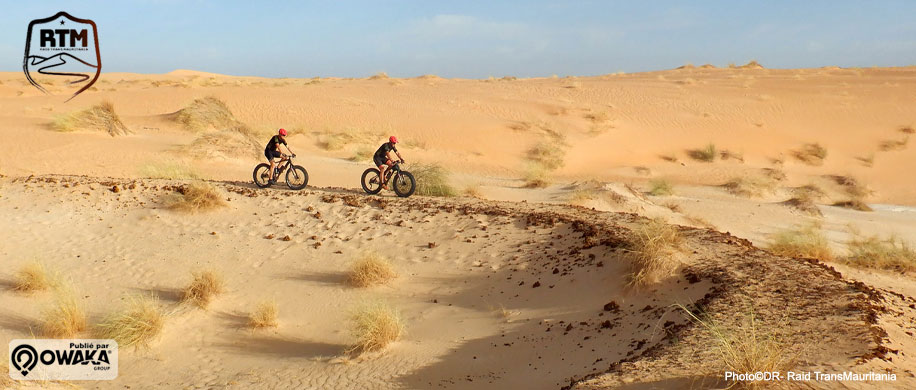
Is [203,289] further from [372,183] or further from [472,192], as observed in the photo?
[472,192]

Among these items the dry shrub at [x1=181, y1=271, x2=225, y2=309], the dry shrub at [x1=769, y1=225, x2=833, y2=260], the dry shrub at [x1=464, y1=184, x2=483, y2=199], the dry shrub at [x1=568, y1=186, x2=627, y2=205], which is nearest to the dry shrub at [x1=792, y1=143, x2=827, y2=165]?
the dry shrub at [x1=568, y1=186, x2=627, y2=205]

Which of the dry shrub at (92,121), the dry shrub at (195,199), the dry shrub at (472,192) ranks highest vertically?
the dry shrub at (92,121)

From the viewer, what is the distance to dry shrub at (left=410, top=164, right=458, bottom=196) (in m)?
15.0

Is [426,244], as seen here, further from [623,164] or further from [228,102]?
[228,102]

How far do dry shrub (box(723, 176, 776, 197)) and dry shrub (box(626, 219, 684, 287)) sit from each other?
41.1 feet

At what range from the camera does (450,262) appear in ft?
34.4

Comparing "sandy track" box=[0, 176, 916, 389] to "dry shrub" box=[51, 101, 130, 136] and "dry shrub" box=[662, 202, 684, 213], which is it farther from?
"dry shrub" box=[51, 101, 130, 136]

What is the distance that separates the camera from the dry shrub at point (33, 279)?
380 inches

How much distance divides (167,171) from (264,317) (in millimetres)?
9111

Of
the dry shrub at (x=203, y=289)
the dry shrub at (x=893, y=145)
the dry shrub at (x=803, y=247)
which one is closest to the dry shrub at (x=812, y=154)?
the dry shrub at (x=893, y=145)

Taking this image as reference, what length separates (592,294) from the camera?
8.49 m

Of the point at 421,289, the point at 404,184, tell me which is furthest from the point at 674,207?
the point at 421,289

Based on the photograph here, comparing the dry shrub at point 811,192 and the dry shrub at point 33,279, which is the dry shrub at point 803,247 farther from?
the dry shrub at point 33,279

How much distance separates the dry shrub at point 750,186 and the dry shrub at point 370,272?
13843mm
